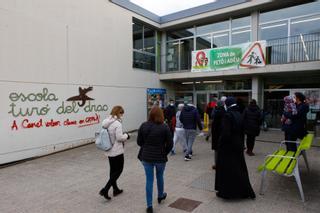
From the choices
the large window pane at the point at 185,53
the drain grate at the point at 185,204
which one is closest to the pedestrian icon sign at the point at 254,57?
the large window pane at the point at 185,53

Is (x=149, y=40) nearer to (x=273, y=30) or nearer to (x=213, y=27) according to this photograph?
(x=213, y=27)

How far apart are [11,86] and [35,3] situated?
271 cm

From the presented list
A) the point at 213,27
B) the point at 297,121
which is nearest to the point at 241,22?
the point at 213,27

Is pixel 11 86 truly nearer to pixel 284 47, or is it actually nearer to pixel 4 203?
pixel 4 203

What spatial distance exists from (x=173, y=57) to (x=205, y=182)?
9.87m

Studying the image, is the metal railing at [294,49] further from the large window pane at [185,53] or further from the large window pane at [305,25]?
the large window pane at [185,53]

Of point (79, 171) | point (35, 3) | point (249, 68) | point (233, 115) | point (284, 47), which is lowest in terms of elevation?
point (79, 171)

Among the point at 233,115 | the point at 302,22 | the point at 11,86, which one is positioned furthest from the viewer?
the point at 302,22

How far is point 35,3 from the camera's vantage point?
6852 mm

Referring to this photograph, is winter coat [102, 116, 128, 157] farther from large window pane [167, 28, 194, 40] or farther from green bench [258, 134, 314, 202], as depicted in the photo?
large window pane [167, 28, 194, 40]

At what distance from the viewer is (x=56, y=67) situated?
24.3 ft

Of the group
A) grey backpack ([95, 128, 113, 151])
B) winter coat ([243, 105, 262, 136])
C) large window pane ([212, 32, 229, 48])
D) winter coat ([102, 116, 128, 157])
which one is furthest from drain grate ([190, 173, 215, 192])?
large window pane ([212, 32, 229, 48])

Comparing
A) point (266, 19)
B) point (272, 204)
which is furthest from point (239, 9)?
point (272, 204)

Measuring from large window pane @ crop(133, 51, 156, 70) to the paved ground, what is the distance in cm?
609
